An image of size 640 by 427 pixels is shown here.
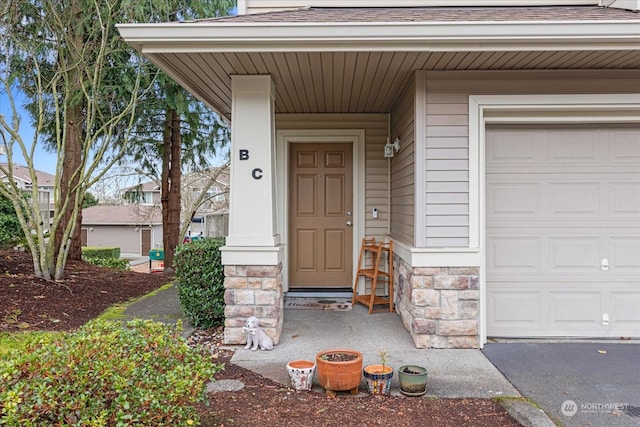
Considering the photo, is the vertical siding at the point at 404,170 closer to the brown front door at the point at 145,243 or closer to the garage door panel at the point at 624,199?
the garage door panel at the point at 624,199

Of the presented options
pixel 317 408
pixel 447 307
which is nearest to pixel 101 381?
pixel 317 408

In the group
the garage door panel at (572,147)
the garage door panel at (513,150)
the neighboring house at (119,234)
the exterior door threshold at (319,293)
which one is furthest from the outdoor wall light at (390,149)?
the neighboring house at (119,234)

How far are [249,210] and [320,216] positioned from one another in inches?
75.7

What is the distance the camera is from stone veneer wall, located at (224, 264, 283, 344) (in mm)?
3680

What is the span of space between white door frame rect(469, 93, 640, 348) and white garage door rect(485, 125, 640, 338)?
0.15m

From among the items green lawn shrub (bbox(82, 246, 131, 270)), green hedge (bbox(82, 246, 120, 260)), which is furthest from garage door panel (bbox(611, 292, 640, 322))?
green hedge (bbox(82, 246, 120, 260))

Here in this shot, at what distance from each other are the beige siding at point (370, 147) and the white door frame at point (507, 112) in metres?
1.77

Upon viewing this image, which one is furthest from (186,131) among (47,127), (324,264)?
(324,264)

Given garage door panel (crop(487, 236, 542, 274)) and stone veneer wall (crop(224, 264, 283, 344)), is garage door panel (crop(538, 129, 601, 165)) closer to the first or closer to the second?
garage door panel (crop(487, 236, 542, 274))

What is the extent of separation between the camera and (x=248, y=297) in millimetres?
3686

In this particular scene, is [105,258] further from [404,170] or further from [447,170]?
[447,170]

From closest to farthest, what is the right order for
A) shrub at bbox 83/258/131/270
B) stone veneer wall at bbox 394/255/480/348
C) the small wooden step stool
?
stone veneer wall at bbox 394/255/480/348 → the small wooden step stool → shrub at bbox 83/258/131/270

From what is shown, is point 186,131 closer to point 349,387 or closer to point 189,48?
point 189,48

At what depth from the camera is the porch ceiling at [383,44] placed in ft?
10.3
